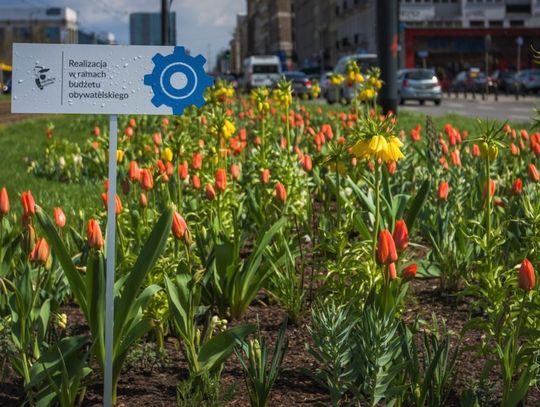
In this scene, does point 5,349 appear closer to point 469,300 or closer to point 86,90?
point 86,90

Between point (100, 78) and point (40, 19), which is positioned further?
point (40, 19)

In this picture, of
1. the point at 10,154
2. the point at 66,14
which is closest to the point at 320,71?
the point at 10,154

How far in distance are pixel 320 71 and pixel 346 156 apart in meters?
58.0

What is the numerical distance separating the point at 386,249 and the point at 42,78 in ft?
3.46

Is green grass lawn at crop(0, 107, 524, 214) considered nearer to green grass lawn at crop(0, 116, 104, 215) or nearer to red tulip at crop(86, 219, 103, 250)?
green grass lawn at crop(0, 116, 104, 215)

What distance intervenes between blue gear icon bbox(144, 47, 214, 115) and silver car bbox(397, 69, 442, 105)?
2883 cm

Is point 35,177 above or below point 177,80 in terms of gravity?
below

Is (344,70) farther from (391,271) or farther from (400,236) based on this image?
(391,271)

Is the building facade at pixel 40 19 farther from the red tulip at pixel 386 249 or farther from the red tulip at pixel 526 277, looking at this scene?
the red tulip at pixel 526 277

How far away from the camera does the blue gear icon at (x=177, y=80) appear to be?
2539mm

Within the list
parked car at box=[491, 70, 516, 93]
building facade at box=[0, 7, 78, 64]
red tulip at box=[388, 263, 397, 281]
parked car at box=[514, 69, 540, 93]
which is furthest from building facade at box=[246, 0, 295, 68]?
red tulip at box=[388, 263, 397, 281]

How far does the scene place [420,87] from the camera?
3102 cm

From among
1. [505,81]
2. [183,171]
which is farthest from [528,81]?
[183,171]

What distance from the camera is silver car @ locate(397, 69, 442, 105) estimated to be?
1215 inches
